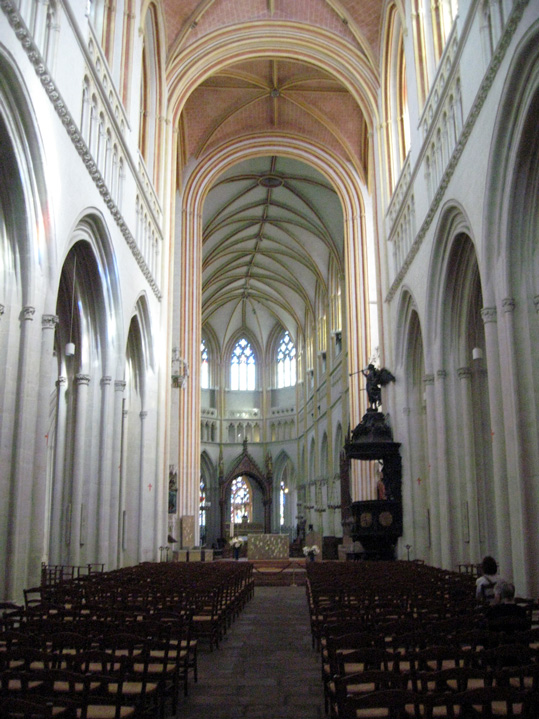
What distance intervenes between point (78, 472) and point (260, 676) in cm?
967

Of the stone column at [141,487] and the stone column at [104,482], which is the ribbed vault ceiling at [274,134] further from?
the stone column at [104,482]

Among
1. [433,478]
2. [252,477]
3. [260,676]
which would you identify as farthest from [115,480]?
[252,477]

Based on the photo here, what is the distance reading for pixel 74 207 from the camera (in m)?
13.7

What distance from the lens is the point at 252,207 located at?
3753cm

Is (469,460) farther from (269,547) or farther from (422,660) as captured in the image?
(269,547)

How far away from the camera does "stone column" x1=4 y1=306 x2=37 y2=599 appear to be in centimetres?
1061

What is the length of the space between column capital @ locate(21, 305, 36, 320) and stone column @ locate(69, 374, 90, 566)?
215 inches

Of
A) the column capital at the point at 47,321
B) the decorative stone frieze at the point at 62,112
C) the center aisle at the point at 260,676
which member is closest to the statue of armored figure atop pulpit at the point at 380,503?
the decorative stone frieze at the point at 62,112

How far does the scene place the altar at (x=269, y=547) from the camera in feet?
91.7

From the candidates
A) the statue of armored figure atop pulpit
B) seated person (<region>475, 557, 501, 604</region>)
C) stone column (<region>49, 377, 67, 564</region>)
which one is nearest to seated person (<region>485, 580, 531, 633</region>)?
seated person (<region>475, 557, 501, 604</region>)

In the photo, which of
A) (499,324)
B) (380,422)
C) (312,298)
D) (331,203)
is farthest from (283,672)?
(312,298)

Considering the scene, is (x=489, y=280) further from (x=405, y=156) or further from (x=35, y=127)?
(x=405, y=156)

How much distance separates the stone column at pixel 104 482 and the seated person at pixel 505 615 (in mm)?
11417

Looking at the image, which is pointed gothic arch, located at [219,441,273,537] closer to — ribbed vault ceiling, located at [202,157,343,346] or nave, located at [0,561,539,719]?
ribbed vault ceiling, located at [202,157,343,346]
